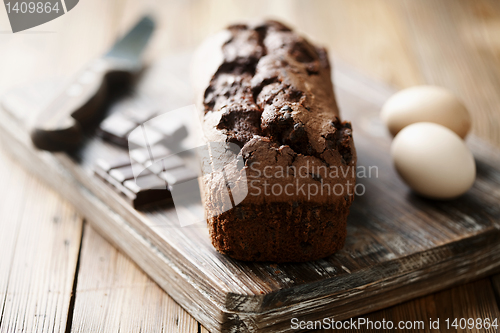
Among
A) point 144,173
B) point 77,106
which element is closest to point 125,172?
point 144,173

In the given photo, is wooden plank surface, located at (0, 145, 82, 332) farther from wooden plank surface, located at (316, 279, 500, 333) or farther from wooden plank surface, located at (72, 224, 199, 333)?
wooden plank surface, located at (316, 279, 500, 333)

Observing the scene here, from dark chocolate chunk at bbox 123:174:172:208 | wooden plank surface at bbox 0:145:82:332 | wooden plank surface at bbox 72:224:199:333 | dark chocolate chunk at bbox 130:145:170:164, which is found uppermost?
dark chocolate chunk at bbox 130:145:170:164

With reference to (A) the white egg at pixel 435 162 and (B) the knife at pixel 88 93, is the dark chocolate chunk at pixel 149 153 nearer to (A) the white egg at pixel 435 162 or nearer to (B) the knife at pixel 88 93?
(B) the knife at pixel 88 93

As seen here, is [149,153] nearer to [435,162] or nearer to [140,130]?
[140,130]

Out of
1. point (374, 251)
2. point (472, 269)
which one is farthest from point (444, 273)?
point (374, 251)

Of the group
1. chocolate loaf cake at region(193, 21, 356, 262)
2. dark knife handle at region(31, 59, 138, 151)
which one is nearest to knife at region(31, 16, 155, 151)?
dark knife handle at region(31, 59, 138, 151)

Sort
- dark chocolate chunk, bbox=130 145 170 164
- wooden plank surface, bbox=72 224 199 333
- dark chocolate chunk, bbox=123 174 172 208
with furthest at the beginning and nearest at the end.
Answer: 1. dark chocolate chunk, bbox=130 145 170 164
2. dark chocolate chunk, bbox=123 174 172 208
3. wooden plank surface, bbox=72 224 199 333

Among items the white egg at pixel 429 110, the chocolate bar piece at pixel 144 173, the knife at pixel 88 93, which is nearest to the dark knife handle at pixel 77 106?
the knife at pixel 88 93
